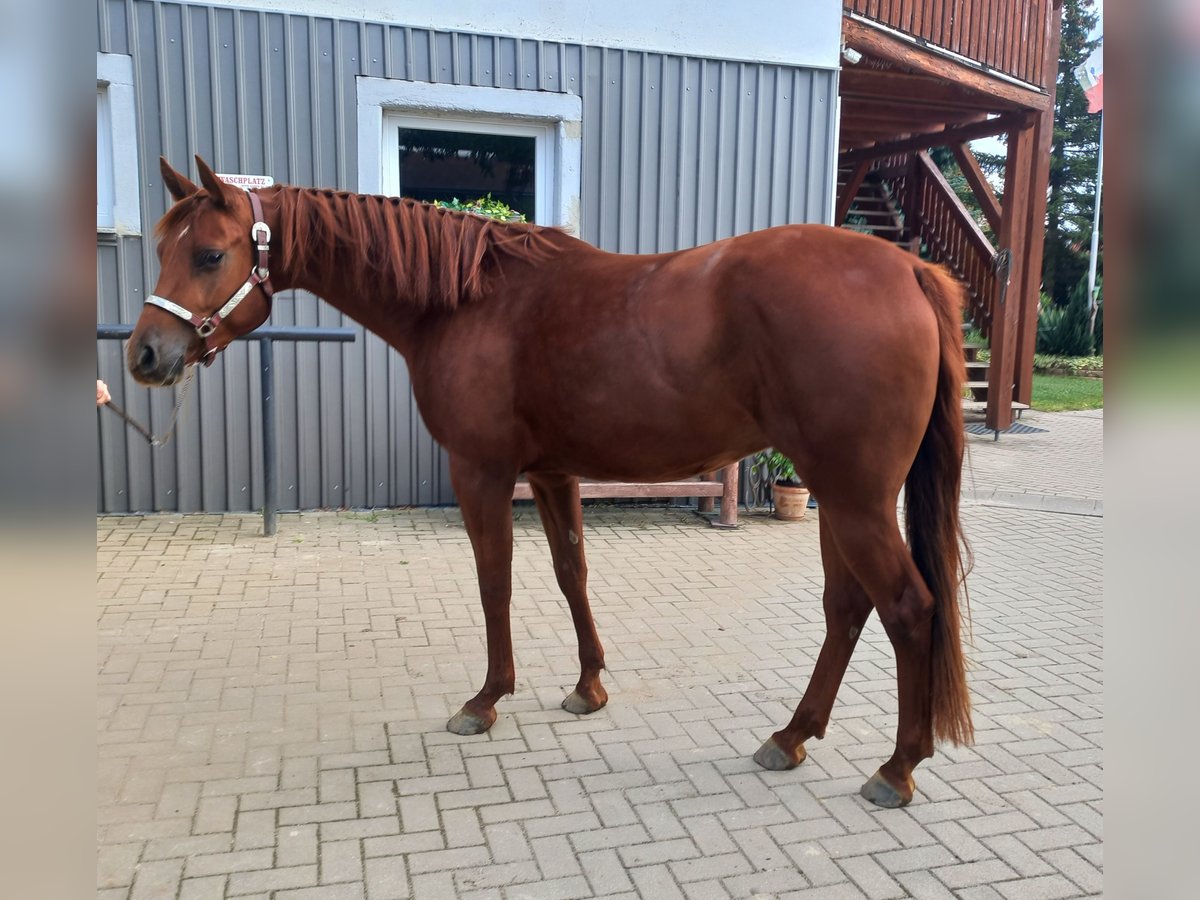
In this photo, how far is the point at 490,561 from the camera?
9.46 feet

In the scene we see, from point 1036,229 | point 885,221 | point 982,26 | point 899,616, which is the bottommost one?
point 899,616

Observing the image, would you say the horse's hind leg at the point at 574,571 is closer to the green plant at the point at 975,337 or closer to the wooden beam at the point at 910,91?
the wooden beam at the point at 910,91

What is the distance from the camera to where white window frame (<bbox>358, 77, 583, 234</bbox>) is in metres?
5.68

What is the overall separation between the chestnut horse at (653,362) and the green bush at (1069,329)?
55.5ft

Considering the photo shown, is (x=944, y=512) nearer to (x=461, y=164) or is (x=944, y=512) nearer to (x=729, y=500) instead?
(x=729, y=500)

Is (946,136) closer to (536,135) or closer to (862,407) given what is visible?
(536,135)

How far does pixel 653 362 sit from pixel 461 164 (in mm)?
4123

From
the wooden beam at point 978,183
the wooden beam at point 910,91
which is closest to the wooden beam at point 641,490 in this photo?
the wooden beam at point 910,91

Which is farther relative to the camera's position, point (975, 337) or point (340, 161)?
point (975, 337)

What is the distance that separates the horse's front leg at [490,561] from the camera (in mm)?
2828

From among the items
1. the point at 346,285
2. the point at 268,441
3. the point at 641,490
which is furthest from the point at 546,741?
the point at 268,441
